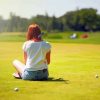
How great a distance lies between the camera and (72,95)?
30.7ft

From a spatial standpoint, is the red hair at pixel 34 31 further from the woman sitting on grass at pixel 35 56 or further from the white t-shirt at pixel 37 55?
the white t-shirt at pixel 37 55

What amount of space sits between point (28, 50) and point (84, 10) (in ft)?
434

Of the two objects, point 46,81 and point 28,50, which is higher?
point 28,50

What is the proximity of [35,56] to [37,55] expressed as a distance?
70 millimetres

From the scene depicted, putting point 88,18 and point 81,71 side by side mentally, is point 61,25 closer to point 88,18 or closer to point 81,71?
point 88,18

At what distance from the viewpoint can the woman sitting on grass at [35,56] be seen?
1166 centimetres

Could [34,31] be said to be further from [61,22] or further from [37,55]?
[61,22]

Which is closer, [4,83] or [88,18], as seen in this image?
[4,83]

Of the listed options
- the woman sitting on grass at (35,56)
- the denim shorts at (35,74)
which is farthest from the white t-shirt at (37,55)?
the denim shorts at (35,74)

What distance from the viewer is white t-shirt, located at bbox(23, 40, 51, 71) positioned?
38.2 ft

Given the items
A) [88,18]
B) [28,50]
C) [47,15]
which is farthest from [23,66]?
[88,18]

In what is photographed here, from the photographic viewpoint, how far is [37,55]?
38.5 ft

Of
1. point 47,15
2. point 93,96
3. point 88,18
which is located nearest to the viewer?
point 93,96

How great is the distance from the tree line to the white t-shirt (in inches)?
3785
